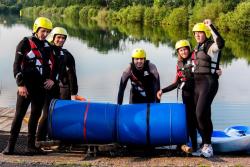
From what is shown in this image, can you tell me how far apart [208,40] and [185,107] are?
0.92 meters

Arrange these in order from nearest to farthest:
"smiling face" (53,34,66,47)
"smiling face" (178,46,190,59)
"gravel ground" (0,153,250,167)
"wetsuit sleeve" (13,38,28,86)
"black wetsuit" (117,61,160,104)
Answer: "gravel ground" (0,153,250,167)
"wetsuit sleeve" (13,38,28,86)
"smiling face" (178,46,190,59)
"smiling face" (53,34,66,47)
"black wetsuit" (117,61,160,104)

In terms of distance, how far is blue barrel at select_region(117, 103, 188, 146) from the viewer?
598 centimetres

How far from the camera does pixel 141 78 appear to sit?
6871mm

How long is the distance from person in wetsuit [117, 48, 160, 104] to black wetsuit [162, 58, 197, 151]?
453 mm

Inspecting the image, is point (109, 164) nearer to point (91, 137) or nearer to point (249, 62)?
point (91, 137)

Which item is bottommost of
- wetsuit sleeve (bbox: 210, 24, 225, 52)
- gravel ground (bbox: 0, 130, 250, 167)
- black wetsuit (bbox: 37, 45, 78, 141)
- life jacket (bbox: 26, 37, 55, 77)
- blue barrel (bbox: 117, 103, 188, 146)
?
gravel ground (bbox: 0, 130, 250, 167)

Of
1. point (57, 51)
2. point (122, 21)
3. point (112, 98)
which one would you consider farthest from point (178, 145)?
point (122, 21)

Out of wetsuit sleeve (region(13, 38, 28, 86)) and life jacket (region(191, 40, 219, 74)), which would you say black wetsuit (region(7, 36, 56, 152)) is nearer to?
wetsuit sleeve (region(13, 38, 28, 86))

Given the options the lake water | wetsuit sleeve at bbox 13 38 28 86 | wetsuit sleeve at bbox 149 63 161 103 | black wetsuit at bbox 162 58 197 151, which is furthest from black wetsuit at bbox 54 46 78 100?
the lake water

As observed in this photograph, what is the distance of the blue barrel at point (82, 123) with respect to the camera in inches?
238

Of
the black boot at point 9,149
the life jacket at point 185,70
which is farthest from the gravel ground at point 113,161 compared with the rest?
the life jacket at point 185,70

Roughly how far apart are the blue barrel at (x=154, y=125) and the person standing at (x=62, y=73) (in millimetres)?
1023

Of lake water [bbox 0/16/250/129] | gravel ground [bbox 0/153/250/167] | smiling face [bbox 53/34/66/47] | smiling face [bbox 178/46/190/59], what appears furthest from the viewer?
lake water [bbox 0/16/250/129]

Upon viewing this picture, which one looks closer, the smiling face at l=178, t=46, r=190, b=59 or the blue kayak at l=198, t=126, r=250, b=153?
the smiling face at l=178, t=46, r=190, b=59
